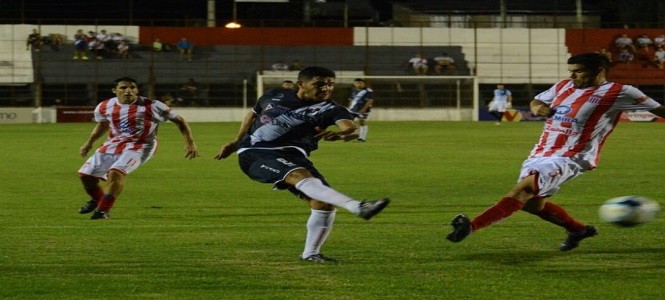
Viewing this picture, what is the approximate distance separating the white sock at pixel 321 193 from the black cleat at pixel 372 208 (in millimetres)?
196

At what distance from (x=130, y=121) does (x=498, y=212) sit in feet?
20.7

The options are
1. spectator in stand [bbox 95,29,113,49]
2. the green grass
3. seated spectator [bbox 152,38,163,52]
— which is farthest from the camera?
seated spectator [bbox 152,38,163,52]

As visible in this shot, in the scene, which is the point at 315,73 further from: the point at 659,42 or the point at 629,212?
the point at 659,42

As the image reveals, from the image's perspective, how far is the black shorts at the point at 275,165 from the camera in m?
9.46

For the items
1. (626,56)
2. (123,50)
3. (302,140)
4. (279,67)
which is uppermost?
(123,50)

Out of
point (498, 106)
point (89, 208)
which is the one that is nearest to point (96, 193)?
point (89, 208)

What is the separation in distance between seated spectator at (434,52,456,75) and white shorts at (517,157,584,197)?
45.2 m

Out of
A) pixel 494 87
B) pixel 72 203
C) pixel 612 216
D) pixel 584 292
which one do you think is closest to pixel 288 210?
pixel 72 203

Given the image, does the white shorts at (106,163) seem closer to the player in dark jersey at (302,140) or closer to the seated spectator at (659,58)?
the player in dark jersey at (302,140)

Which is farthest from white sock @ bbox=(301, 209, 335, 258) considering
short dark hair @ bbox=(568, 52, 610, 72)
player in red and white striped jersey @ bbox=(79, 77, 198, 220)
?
player in red and white striped jersey @ bbox=(79, 77, 198, 220)

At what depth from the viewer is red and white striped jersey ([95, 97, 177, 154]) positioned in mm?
14422

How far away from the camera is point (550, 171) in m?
9.72

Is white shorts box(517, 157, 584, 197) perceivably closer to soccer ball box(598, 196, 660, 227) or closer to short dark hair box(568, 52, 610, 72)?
soccer ball box(598, 196, 660, 227)

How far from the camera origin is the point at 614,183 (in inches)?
749
